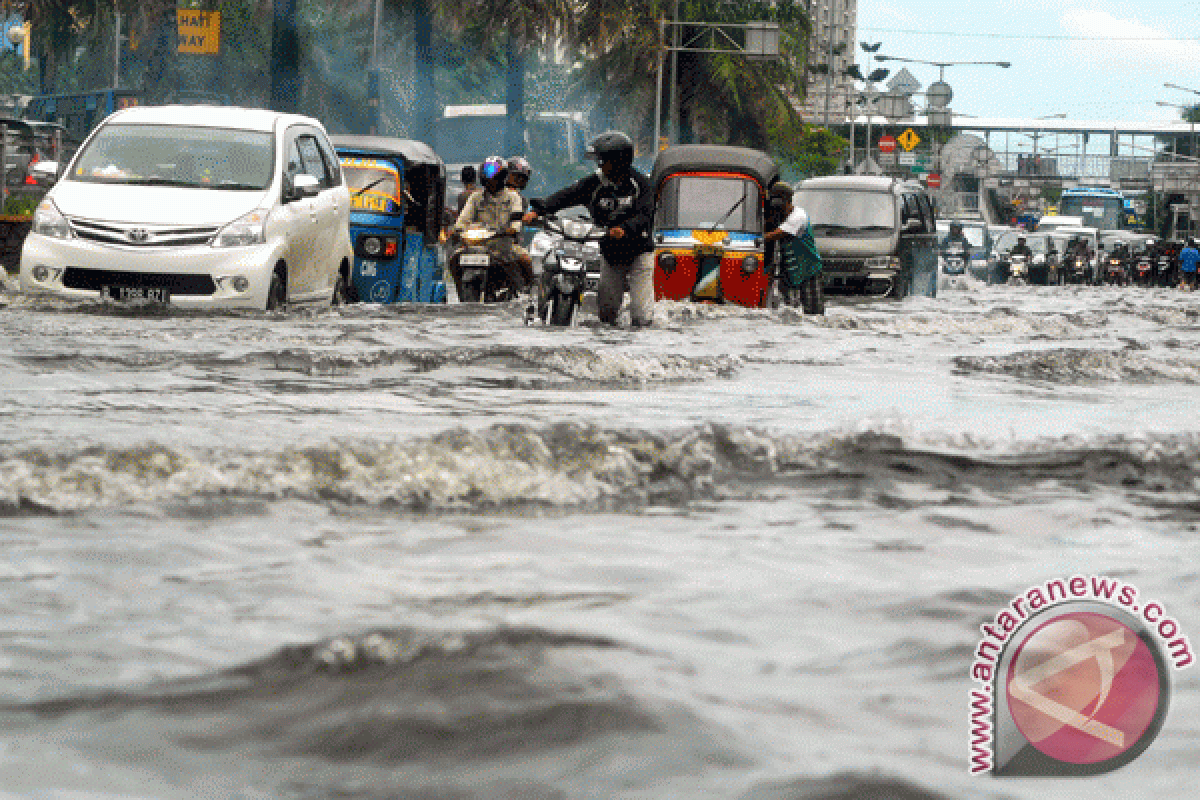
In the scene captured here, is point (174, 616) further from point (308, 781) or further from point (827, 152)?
point (827, 152)

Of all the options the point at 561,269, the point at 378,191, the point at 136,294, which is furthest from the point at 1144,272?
the point at 136,294

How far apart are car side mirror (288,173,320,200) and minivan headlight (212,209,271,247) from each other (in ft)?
1.80

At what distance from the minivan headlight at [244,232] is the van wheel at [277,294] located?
0.97ft

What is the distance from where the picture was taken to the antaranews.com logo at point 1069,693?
10.1ft

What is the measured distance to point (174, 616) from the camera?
414cm

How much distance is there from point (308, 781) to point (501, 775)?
290 mm

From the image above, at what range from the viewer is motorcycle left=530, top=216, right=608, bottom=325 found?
46.0ft

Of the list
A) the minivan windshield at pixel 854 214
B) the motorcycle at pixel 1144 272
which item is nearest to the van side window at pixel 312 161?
the minivan windshield at pixel 854 214

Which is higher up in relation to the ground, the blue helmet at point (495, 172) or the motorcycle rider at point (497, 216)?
the blue helmet at point (495, 172)

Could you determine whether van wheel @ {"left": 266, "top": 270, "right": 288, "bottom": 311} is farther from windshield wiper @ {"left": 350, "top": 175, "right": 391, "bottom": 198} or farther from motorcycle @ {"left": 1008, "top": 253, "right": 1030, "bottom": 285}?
motorcycle @ {"left": 1008, "top": 253, "right": 1030, "bottom": 285}

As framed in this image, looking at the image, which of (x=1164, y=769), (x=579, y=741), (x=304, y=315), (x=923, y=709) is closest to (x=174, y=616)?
(x=579, y=741)

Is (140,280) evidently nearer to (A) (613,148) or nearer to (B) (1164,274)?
(A) (613,148)

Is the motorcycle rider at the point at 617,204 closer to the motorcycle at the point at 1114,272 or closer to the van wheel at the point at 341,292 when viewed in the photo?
the van wheel at the point at 341,292

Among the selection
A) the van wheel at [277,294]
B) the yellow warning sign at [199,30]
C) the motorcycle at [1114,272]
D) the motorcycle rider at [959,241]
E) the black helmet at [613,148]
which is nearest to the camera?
the van wheel at [277,294]
